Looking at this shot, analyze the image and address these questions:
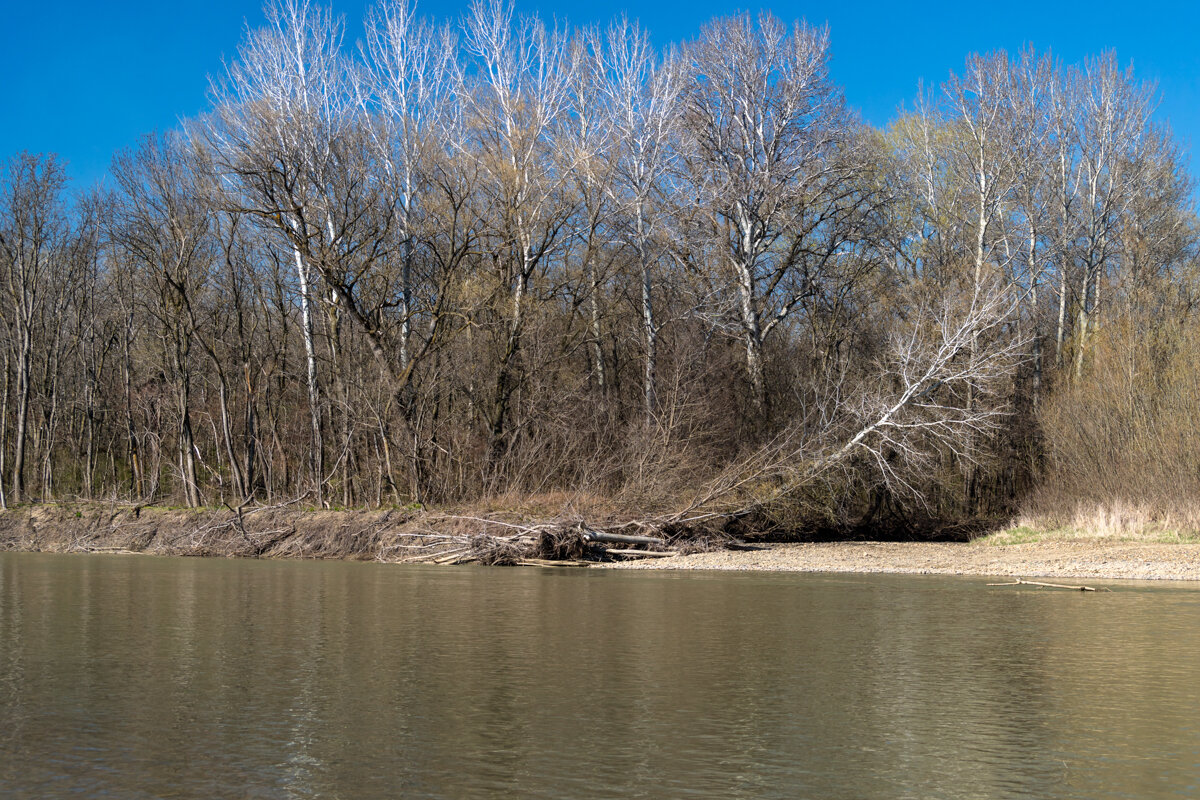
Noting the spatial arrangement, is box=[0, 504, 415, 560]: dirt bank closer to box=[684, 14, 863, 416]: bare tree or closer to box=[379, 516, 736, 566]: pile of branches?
box=[379, 516, 736, 566]: pile of branches

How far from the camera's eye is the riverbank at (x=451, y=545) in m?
24.5

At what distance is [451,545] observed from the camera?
90.2ft

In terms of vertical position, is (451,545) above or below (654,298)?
below

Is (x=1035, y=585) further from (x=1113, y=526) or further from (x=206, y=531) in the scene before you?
(x=206, y=531)

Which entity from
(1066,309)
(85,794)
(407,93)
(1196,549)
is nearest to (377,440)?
(407,93)

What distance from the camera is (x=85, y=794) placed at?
719 centimetres

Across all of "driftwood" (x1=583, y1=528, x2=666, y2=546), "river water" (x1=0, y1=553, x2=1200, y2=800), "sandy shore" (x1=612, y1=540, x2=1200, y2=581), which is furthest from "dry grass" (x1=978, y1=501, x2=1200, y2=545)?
"driftwood" (x1=583, y1=528, x2=666, y2=546)

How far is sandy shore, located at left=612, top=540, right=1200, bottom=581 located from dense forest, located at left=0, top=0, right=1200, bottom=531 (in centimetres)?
250

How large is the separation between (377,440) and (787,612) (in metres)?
19.0

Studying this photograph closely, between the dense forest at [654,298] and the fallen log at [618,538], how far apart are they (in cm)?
154

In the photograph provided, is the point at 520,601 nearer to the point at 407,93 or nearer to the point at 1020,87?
the point at 407,93

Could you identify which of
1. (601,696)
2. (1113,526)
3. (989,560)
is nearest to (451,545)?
(989,560)

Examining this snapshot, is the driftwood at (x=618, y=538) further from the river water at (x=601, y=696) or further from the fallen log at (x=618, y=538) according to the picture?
the river water at (x=601, y=696)

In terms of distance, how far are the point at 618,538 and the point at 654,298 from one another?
1440 cm
